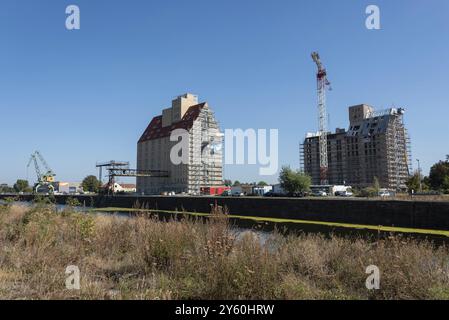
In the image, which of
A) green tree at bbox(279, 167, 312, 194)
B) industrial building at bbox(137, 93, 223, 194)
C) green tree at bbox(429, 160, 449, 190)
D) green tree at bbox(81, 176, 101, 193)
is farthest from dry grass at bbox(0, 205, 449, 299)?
green tree at bbox(81, 176, 101, 193)

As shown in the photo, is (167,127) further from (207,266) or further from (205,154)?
(207,266)

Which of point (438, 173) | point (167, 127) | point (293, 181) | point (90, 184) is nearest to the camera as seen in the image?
point (293, 181)

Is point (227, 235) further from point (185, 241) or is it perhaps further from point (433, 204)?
point (433, 204)

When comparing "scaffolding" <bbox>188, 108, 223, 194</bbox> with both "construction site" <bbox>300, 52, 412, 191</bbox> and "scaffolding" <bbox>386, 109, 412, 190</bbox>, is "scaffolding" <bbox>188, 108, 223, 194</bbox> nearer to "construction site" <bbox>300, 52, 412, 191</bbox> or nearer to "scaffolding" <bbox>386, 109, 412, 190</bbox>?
"construction site" <bbox>300, 52, 412, 191</bbox>

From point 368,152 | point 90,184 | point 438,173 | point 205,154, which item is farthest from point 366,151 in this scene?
point 90,184

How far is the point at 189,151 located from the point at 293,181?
59.4 m

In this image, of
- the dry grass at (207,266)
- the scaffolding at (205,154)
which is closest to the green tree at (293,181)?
the scaffolding at (205,154)

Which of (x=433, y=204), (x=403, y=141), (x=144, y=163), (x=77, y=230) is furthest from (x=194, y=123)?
(x=77, y=230)

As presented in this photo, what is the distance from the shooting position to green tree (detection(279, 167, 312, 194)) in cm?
7644

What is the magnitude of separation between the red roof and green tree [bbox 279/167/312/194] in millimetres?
60951

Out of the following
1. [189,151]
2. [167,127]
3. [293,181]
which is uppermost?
[167,127]

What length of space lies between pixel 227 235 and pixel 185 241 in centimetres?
137

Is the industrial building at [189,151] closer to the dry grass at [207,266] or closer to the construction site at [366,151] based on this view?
the construction site at [366,151]

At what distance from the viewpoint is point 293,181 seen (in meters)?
76.5
